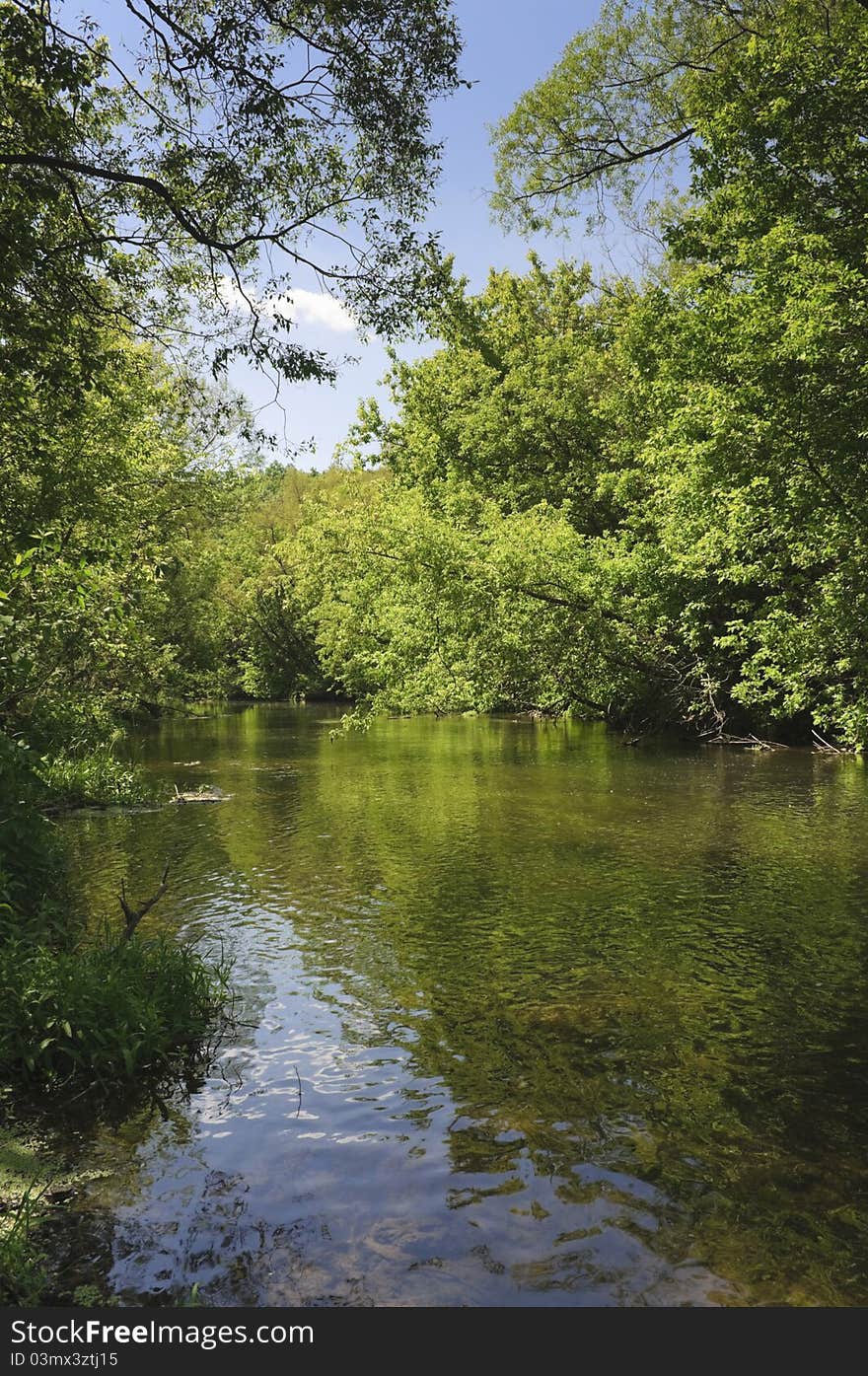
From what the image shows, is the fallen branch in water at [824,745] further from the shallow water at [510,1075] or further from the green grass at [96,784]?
the green grass at [96,784]

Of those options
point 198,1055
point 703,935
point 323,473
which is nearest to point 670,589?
point 703,935

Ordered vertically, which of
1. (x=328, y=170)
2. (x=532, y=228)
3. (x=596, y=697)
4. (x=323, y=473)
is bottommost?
(x=596, y=697)

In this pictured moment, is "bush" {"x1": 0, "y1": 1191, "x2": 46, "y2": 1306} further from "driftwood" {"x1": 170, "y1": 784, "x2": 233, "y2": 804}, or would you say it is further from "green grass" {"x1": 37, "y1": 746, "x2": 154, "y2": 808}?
"driftwood" {"x1": 170, "y1": 784, "x2": 233, "y2": 804}

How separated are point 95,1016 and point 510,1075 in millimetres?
3347

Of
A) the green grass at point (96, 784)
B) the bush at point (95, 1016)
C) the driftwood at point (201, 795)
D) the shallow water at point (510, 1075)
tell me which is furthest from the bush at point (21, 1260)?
the driftwood at point (201, 795)

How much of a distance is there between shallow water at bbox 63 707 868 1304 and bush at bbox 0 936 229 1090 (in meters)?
0.54

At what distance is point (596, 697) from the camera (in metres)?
32.0

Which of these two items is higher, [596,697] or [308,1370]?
[596,697]

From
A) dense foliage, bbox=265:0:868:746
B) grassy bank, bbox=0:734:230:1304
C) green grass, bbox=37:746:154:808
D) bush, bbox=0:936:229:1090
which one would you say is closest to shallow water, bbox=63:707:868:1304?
grassy bank, bbox=0:734:230:1304

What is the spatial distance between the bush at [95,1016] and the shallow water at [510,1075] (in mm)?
537

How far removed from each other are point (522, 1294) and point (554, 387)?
3282cm

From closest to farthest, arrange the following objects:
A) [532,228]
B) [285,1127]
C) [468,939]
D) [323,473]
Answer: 1. [285,1127]
2. [468,939]
3. [532,228]
4. [323,473]

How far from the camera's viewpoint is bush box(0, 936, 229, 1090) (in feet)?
22.9

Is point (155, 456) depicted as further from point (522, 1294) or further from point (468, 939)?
point (522, 1294)
